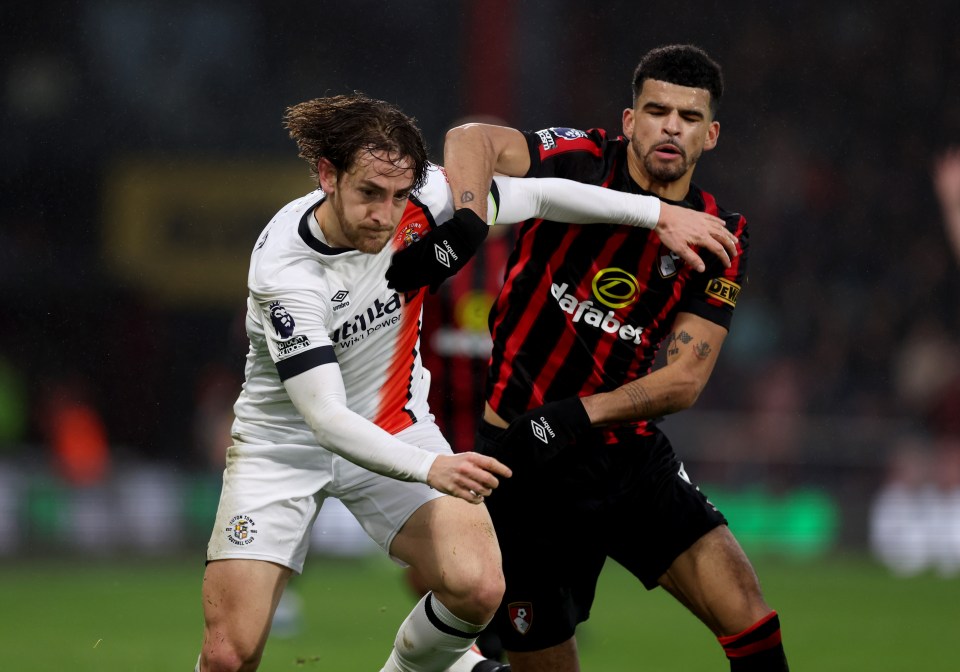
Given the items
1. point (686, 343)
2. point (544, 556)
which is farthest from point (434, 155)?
point (544, 556)

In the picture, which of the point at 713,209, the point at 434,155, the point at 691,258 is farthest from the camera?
the point at 434,155

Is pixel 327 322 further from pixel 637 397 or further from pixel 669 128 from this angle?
pixel 669 128

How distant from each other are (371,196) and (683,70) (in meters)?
1.30

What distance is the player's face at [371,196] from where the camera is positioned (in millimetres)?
4543

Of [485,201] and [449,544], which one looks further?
[485,201]

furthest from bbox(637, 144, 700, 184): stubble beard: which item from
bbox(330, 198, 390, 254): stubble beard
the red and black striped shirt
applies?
bbox(330, 198, 390, 254): stubble beard

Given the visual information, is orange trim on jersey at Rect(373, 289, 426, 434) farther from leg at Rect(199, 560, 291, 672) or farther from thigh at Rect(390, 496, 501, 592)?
leg at Rect(199, 560, 291, 672)

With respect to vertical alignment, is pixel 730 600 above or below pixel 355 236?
below

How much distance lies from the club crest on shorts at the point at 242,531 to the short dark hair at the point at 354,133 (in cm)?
117

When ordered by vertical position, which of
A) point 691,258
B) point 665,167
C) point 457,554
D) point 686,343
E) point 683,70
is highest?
point 683,70

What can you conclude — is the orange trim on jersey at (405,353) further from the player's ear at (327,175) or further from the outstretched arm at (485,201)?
the player's ear at (327,175)

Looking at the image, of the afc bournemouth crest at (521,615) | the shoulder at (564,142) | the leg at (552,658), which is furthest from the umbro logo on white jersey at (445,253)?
the leg at (552,658)

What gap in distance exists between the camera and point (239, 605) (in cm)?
470

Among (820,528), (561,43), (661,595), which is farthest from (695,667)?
(561,43)
